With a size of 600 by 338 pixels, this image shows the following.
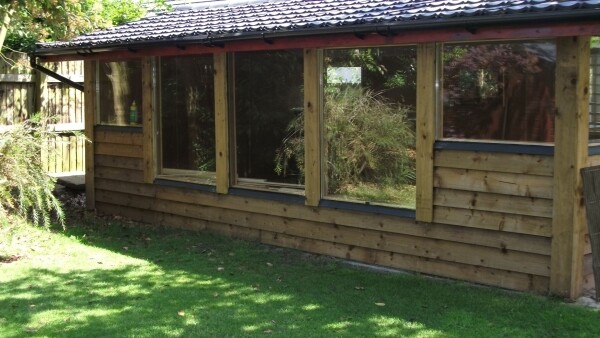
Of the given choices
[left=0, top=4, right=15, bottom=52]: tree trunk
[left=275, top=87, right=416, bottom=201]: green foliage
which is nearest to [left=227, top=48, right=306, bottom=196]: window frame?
[left=275, top=87, right=416, bottom=201]: green foliage

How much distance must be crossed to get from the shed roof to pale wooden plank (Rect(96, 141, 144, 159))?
1.46 meters

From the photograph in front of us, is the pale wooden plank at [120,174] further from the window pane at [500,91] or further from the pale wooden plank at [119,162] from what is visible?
the window pane at [500,91]

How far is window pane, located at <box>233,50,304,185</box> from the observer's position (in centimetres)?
845

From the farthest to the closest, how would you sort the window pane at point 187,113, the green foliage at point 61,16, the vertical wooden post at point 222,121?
1. the window pane at point 187,113
2. the green foliage at point 61,16
3. the vertical wooden post at point 222,121

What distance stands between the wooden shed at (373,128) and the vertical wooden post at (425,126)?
2 centimetres

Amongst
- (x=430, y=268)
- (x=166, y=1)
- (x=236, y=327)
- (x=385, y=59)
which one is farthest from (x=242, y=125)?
(x=166, y=1)

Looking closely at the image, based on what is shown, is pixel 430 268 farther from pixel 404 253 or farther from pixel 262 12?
pixel 262 12

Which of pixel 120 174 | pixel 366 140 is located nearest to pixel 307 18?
pixel 366 140

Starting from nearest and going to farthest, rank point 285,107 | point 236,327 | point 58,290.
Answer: point 236,327, point 58,290, point 285,107

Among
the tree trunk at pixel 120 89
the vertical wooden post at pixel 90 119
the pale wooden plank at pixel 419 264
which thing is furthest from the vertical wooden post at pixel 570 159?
the vertical wooden post at pixel 90 119

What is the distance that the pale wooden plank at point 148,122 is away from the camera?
10.1 meters

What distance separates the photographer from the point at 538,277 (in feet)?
21.4

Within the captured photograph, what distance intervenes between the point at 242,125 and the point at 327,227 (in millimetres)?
1808

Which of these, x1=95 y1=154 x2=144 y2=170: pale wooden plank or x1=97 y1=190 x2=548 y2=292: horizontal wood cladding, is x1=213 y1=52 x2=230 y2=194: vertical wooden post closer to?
x1=97 y1=190 x2=548 y2=292: horizontal wood cladding
